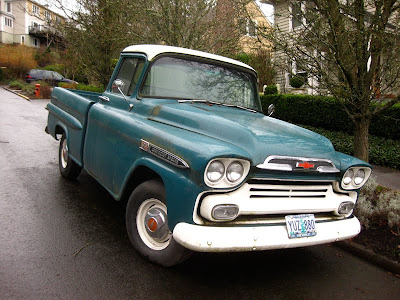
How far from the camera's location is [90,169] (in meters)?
4.39

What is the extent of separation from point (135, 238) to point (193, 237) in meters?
0.96

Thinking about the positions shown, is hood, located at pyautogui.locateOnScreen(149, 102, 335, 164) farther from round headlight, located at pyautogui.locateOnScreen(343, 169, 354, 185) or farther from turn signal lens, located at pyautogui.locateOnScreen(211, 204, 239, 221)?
turn signal lens, located at pyautogui.locateOnScreen(211, 204, 239, 221)

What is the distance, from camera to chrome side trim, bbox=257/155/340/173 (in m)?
2.90

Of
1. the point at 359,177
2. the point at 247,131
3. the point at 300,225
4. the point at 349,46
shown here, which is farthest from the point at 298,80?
the point at 300,225

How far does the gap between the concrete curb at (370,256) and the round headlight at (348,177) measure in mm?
987

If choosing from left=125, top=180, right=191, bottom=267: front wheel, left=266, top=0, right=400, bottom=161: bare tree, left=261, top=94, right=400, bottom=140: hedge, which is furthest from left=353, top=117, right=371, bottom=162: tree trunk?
left=125, top=180, right=191, bottom=267: front wheel

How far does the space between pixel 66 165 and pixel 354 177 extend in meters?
4.14

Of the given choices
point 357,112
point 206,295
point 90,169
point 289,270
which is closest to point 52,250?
point 90,169

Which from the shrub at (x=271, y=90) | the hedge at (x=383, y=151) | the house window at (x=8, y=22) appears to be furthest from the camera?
the house window at (x=8, y=22)

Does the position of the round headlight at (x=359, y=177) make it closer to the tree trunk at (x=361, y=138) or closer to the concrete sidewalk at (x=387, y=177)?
the tree trunk at (x=361, y=138)

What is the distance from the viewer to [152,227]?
312cm

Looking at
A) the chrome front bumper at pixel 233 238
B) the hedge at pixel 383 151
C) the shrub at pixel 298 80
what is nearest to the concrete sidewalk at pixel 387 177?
the hedge at pixel 383 151

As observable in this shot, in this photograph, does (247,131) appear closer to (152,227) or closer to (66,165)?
(152,227)

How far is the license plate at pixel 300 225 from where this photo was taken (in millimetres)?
2893
